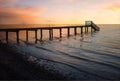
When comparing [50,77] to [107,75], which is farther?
[107,75]

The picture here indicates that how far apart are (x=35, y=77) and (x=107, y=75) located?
544cm

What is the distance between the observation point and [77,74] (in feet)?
43.8

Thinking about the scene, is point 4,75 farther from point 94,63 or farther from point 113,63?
point 113,63

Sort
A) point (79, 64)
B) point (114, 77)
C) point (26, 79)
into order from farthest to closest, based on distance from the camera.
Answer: point (79, 64), point (114, 77), point (26, 79)

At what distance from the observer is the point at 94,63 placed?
17.2 metres

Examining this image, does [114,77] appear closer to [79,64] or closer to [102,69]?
[102,69]

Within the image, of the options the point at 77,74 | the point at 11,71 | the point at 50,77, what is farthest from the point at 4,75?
the point at 77,74

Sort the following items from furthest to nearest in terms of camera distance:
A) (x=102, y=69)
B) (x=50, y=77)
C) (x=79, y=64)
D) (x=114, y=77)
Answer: (x=79, y=64), (x=102, y=69), (x=114, y=77), (x=50, y=77)

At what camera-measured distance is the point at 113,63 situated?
56.3 feet

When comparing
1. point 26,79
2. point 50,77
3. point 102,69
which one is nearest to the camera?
point 26,79

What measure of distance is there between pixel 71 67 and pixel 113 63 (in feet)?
14.4

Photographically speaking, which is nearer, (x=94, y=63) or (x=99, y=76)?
(x=99, y=76)

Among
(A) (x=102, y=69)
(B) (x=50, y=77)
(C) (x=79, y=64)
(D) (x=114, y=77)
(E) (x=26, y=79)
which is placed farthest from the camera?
(C) (x=79, y=64)

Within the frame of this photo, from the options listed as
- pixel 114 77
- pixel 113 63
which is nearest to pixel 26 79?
pixel 114 77
